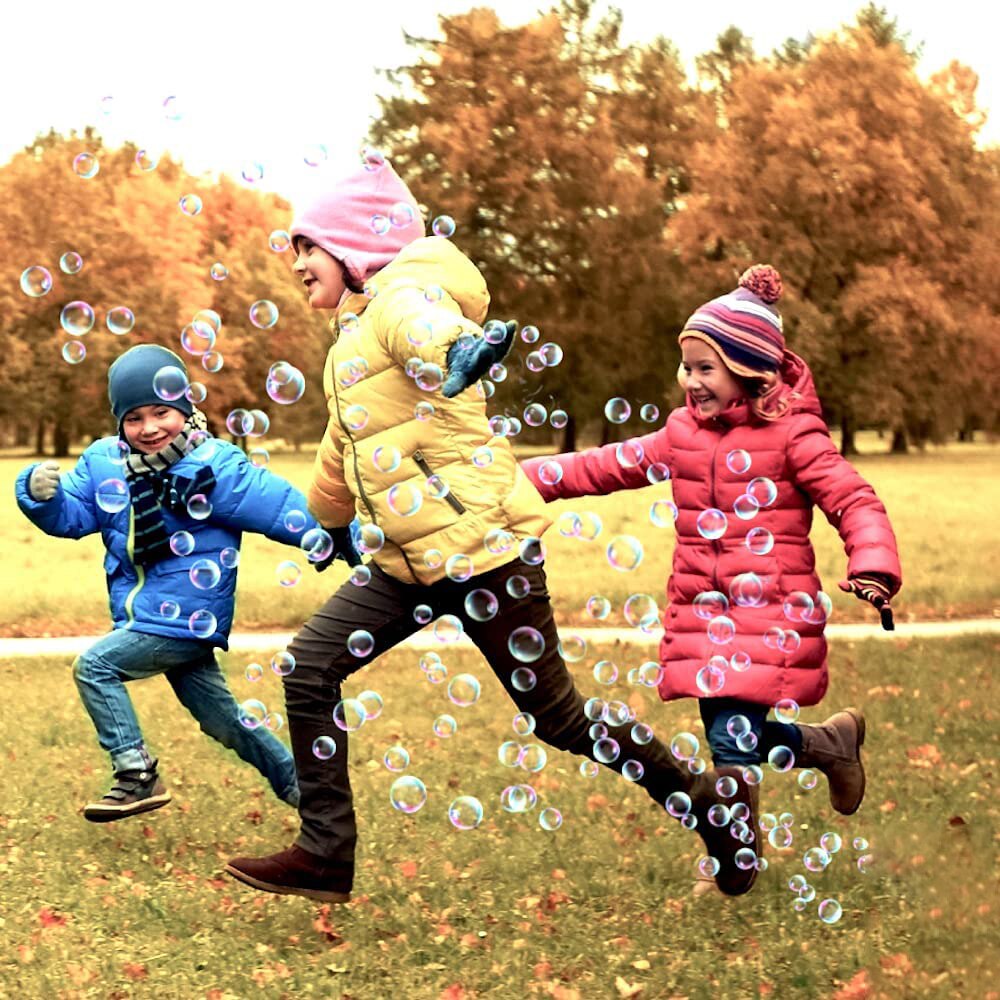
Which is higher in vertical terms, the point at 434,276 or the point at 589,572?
the point at 434,276

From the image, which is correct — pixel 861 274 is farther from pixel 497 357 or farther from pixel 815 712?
pixel 497 357

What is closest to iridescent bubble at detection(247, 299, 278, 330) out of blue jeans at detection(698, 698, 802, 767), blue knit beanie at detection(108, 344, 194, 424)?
blue knit beanie at detection(108, 344, 194, 424)

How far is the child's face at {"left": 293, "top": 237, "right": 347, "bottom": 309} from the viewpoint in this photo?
511 cm

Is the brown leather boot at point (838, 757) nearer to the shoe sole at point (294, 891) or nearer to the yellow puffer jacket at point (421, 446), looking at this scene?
the yellow puffer jacket at point (421, 446)

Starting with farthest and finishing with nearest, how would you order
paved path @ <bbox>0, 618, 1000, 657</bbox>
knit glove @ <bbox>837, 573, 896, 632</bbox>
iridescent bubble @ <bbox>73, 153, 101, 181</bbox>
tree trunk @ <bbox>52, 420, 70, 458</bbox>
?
1. tree trunk @ <bbox>52, 420, 70, 458</bbox>
2. paved path @ <bbox>0, 618, 1000, 657</bbox>
3. iridescent bubble @ <bbox>73, 153, 101, 181</bbox>
4. knit glove @ <bbox>837, 573, 896, 632</bbox>

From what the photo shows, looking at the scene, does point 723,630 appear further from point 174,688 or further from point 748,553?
point 174,688

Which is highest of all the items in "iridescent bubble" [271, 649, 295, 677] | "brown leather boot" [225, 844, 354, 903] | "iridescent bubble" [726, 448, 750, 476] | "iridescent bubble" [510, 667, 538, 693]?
"iridescent bubble" [726, 448, 750, 476]

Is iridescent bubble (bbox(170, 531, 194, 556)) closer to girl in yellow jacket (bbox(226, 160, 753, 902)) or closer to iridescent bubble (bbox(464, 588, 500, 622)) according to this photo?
girl in yellow jacket (bbox(226, 160, 753, 902))

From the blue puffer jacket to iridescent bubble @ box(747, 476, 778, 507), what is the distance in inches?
58.1

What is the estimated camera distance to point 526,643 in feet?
16.8

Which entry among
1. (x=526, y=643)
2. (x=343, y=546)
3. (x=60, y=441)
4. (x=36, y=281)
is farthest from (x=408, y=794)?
(x=60, y=441)

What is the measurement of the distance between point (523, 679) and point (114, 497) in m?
1.65

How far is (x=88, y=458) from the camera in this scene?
6098mm

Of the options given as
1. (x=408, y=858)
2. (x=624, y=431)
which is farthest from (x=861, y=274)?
(x=408, y=858)
